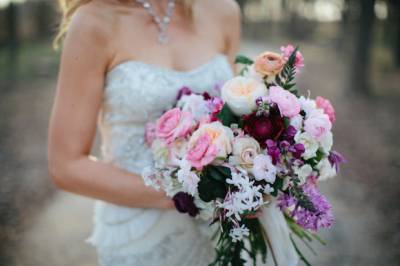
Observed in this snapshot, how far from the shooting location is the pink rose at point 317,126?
2.05 meters

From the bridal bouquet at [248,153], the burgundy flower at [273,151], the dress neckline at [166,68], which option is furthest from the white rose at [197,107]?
the burgundy flower at [273,151]

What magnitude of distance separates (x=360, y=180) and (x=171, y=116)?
220 inches

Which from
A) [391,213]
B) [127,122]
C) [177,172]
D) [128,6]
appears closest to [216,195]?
[177,172]

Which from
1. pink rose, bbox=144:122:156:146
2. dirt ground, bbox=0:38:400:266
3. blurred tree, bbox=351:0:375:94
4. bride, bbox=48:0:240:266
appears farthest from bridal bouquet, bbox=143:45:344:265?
blurred tree, bbox=351:0:375:94

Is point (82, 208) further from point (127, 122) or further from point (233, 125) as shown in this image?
point (233, 125)

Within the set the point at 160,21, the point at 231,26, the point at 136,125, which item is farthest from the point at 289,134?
the point at 231,26

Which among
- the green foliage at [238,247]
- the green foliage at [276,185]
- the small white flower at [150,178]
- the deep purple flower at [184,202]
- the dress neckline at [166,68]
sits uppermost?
the dress neckline at [166,68]

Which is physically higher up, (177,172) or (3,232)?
(177,172)

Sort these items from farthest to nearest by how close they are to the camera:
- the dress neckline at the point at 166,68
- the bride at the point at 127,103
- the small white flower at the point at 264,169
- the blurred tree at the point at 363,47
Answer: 1. the blurred tree at the point at 363,47
2. the dress neckline at the point at 166,68
3. the bride at the point at 127,103
4. the small white flower at the point at 264,169

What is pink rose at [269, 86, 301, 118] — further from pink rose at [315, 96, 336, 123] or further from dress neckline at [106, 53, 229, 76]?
dress neckline at [106, 53, 229, 76]

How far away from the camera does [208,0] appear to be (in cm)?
294

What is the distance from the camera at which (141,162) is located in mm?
2547

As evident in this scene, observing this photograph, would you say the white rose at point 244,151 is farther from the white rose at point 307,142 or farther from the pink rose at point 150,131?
the pink rose at point 150,131

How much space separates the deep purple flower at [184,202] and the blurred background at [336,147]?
1.81 metres
